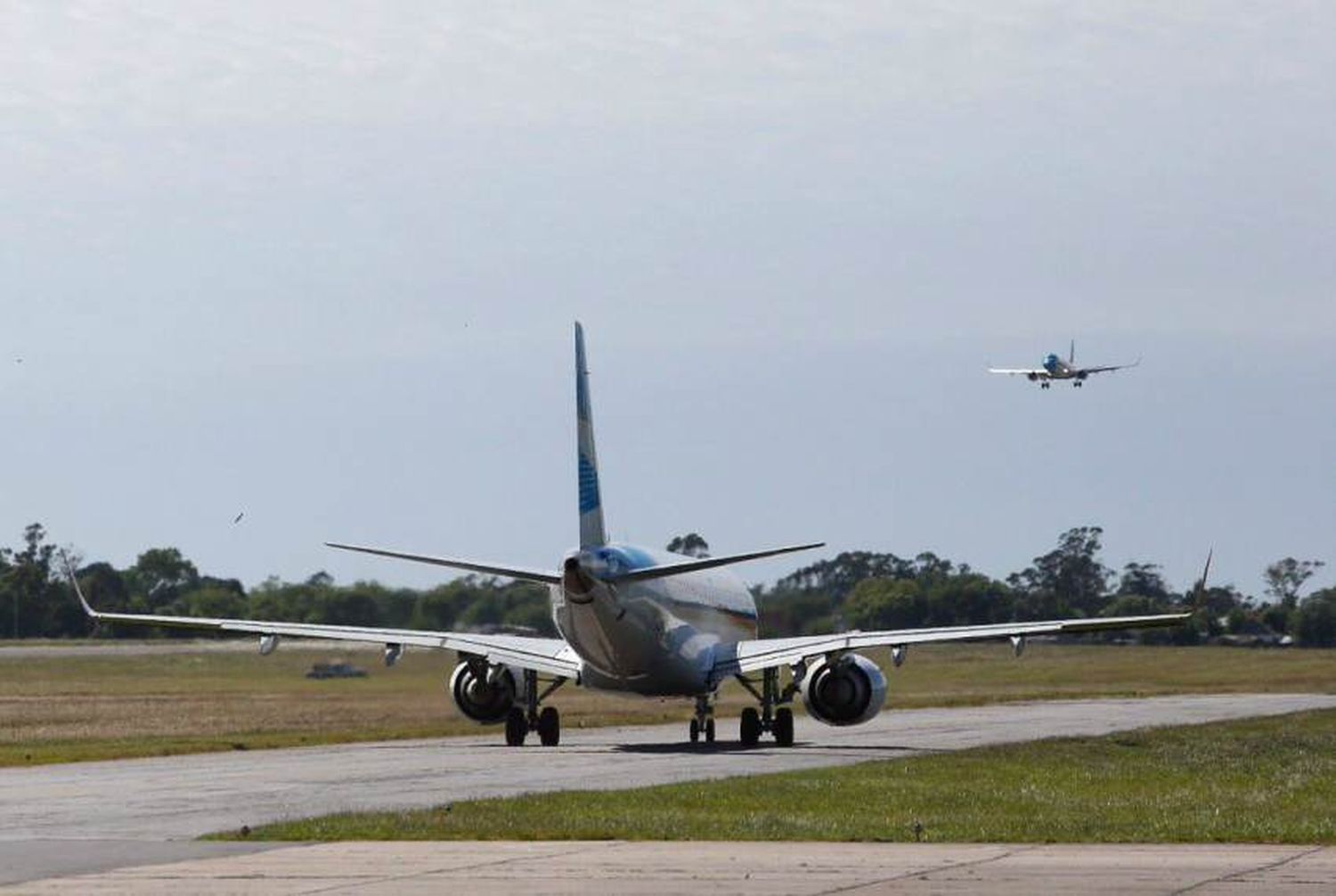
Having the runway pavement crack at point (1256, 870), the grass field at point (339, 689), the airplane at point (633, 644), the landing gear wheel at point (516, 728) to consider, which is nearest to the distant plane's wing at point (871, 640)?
the airplane at point (633, 644)

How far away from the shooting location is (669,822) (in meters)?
27.4

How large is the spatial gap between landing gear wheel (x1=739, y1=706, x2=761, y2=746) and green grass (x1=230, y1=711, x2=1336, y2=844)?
734cm

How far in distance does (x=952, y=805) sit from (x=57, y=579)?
125 m

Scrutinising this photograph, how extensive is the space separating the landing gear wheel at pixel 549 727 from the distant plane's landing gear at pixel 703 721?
3.35m

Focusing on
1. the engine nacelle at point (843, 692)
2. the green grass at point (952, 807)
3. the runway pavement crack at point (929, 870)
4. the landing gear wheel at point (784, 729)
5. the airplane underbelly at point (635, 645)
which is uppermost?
the airplane underbelly at point (635, 645)

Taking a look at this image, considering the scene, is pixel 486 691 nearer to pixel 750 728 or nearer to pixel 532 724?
pixel 532 724

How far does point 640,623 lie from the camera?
46719mm

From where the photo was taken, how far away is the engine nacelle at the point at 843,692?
161ft

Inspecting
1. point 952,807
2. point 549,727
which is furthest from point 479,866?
point 549,727

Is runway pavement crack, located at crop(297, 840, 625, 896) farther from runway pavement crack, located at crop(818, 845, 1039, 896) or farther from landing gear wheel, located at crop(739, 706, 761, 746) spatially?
landing gear wheel, located at crop(739, 706, 761, 746)

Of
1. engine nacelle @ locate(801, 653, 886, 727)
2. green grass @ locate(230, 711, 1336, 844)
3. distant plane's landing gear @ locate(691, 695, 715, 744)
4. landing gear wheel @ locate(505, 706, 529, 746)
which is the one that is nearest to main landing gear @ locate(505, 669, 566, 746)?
landing gear wheel @ locate(505, 706, 529, 746)

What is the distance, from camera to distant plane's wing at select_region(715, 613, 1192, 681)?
4947cm

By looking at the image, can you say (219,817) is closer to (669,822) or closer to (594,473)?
(669,822)

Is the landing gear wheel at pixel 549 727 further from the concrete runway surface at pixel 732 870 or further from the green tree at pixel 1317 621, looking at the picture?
the green tree at pixel 1317 621
